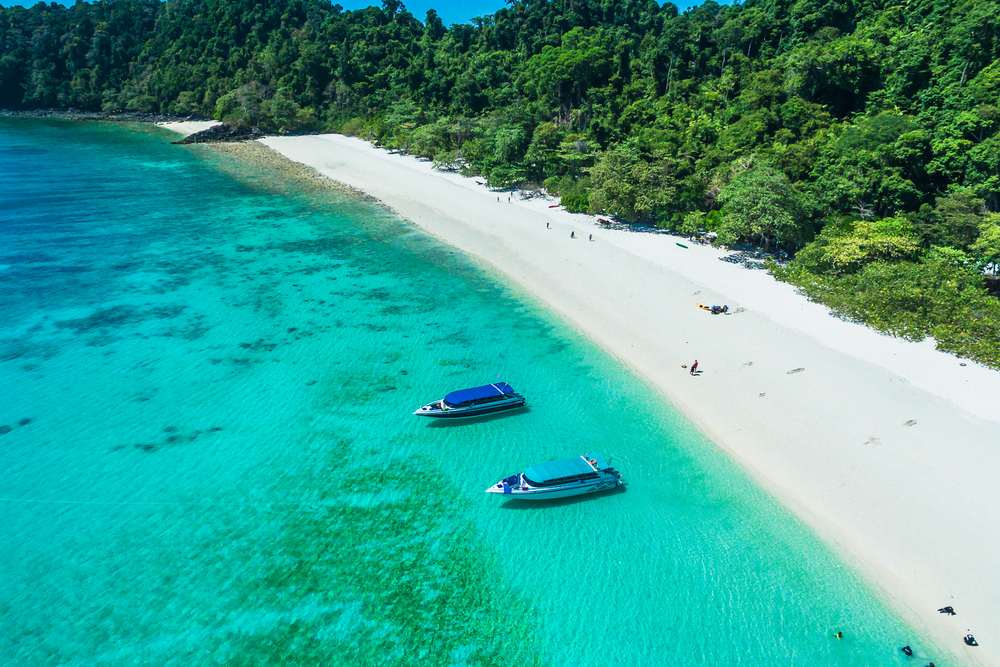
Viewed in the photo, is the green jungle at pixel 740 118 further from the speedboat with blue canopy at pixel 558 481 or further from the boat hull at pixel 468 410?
the boat hull at pixel 468 410

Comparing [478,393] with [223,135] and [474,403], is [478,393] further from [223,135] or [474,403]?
[223,135]

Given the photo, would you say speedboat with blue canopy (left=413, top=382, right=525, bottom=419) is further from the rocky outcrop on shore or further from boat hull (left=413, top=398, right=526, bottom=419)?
the rocky outcrop on shore

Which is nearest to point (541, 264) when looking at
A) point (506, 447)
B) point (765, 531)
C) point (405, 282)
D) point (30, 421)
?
point (405, 282)

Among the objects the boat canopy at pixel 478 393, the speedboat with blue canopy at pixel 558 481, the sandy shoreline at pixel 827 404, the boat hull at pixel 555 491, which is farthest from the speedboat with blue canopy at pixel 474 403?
the sandy shoreline at pixel 827 404

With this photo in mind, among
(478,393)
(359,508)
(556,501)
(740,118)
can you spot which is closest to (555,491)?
(556,501)

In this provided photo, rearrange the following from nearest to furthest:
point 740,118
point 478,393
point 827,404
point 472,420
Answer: point 827,404 → point 478,393 → point 472,420 → point 740,118

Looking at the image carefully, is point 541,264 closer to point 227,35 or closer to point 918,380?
point 918,380
